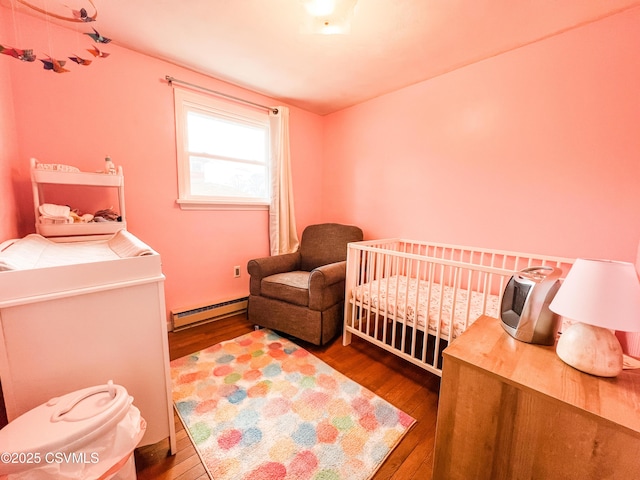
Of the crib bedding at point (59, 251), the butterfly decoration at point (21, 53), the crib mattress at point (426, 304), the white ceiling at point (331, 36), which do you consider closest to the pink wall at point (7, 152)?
the crib bedding at point (59, 251)

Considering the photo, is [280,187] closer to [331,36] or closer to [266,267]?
[266,267]

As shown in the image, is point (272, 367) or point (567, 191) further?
point (272, 367)

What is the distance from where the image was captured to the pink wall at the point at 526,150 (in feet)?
4.78

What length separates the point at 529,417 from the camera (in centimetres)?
73

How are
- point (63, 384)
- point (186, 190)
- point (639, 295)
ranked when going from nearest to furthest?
1. point (639, 295)
2. point (63, 384)
3. point (186, 190)

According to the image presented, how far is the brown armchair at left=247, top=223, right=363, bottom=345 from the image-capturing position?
2.01m

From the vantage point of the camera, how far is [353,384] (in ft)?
5.41

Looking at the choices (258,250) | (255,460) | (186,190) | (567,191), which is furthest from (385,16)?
(255,460)

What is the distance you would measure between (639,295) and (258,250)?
267 cm

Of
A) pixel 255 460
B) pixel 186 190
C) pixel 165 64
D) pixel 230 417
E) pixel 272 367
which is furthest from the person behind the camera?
pixel 186 190

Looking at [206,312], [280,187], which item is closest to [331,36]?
[280,187]

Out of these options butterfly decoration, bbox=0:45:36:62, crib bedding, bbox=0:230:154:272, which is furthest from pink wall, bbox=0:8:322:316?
butterfly decoration, bbox=0:45:36:62

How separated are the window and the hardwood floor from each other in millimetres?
1206

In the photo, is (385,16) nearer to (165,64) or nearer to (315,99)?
(315,99)
